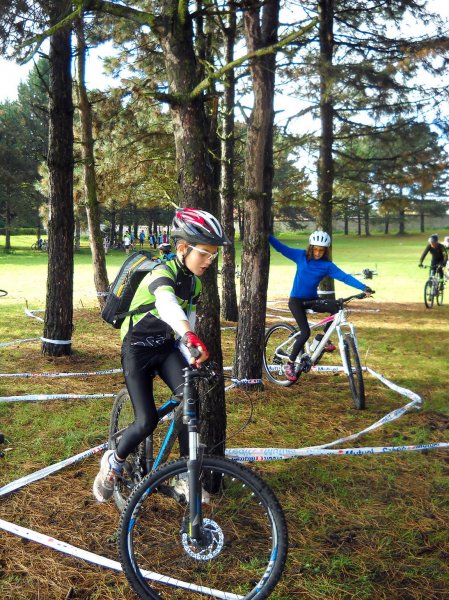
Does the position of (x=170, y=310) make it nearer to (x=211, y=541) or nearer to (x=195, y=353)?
(x=195, y=353)

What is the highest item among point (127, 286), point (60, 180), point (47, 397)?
point (60, 180)

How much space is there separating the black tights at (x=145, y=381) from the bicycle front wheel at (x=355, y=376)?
3759mm

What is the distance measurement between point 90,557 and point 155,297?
5.79 ft

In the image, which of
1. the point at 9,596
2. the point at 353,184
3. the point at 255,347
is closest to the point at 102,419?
the point at 255,347

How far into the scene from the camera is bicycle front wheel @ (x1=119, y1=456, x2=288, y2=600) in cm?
307

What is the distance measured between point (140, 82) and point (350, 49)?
17.8 feet

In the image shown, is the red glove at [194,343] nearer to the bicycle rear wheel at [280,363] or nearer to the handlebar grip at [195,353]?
the handlebar grip at [195,353]

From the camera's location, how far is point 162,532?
12.6 feet

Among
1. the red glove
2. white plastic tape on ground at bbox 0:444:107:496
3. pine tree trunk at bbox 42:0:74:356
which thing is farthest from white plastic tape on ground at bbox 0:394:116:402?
the red glove

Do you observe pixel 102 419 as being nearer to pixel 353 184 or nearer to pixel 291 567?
pixel 291 567

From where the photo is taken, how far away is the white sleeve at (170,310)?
320 centimetres

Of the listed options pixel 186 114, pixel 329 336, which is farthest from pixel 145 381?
pixel 329 336

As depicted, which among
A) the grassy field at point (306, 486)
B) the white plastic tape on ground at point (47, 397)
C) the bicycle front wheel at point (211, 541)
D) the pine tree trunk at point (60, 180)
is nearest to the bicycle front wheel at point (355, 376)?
the grassy field at point (306, 486)

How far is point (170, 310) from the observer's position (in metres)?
3.25
